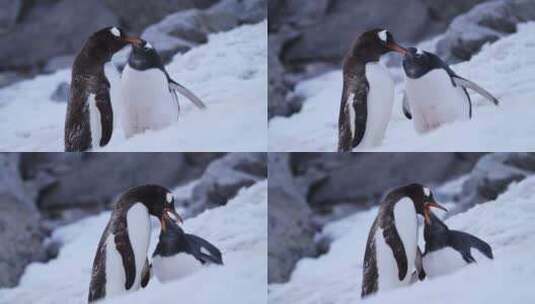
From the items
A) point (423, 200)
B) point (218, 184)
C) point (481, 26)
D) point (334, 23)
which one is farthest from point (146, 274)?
point (481, 26)

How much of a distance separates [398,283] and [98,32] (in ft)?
3.70

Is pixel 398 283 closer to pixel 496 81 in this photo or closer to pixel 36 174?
pixel 496 81

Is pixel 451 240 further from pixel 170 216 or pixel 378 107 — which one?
pixel 170 216

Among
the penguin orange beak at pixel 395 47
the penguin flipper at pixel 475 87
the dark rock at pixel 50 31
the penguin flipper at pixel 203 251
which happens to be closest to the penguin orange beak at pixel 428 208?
the penguin flipper at pixel 475 87

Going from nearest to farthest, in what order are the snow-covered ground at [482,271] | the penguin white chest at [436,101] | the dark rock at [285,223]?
1. the snow-covered ground at [482,271]
2. the penguin white chest at [436,101]
3. the dark rock at [285,223]

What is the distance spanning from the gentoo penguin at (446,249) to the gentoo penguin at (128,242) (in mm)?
716

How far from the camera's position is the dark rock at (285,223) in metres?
2.63

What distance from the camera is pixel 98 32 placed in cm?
260

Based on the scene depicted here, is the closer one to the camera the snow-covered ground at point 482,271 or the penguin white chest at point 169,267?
the snow-covered ground at point 482,271

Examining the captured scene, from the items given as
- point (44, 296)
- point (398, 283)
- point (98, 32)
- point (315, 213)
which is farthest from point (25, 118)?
point (398, 283)

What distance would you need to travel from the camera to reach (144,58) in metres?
2.59

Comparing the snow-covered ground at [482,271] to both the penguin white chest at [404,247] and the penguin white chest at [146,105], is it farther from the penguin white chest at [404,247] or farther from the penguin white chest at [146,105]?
the penguin white chest at [146,105]

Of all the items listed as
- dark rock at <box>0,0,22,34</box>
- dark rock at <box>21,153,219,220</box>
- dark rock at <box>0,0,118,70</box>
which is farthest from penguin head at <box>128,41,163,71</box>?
dark rock at <box>0,0,22,34</box>

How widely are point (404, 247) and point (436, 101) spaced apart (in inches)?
16.7
